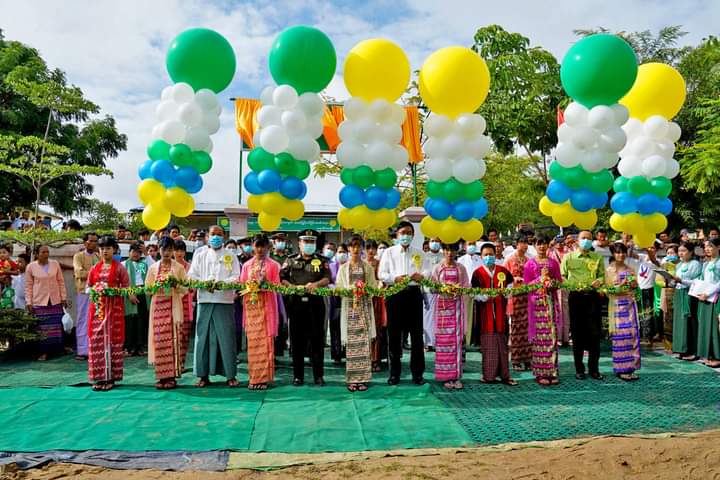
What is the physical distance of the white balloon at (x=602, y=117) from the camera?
496cm

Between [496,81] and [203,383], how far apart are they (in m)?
8.73

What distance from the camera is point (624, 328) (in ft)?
19.0

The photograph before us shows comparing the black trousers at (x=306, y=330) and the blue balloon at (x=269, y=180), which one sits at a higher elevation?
the blue balloon at (x=269, y=180)

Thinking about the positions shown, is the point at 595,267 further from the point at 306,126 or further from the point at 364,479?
the point at 364,479

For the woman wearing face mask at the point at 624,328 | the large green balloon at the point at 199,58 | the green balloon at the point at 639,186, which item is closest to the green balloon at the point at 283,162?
the large green balloon at the point at 199,58

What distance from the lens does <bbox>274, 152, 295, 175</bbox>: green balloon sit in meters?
5.12

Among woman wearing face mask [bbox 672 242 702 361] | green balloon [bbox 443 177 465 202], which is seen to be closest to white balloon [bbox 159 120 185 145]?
green balloon [bbox 443 177 465 202]

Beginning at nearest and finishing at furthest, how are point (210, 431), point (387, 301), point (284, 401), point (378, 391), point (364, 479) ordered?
point (364, 479), point (210, 431), point (284, 401), point (378, 391), point (387, 301)

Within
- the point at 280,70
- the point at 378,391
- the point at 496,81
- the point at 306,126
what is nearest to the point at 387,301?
the point at 378,391

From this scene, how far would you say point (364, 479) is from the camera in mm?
3215

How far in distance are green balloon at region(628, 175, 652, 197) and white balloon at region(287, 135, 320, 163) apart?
316 centimetres

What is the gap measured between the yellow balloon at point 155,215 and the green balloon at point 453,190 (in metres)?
2.65

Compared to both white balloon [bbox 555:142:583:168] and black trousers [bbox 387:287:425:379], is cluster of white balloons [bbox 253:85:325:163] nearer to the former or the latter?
black trousers [bbox 387:287:425:379]

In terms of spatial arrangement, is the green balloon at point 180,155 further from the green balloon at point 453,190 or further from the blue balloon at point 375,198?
the green balloon at point 453,190
